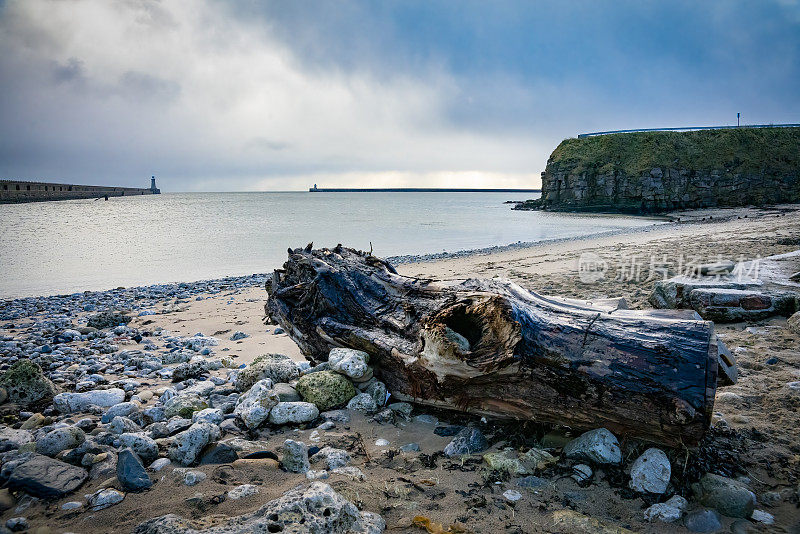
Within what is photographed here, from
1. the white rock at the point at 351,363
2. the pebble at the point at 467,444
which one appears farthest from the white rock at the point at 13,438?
the pebble at the point at 467,444

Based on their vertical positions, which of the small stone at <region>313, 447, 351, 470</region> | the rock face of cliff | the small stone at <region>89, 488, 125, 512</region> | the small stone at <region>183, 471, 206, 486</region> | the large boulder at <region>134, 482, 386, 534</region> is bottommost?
the small stone at <region>313, 447, 351, 470</region>

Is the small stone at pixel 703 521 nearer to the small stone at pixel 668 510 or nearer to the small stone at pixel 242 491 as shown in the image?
the small stone at pixel 668 510

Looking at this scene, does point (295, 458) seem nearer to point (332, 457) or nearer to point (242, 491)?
point (332, 457)

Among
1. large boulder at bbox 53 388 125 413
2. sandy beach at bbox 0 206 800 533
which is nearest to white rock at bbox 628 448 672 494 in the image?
sandy beach at bbox 0 206 800 533

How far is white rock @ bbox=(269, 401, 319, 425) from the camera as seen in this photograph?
327 centimetres

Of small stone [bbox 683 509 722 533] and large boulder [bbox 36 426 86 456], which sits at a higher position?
large boulder [bbox 36 426 86 456]

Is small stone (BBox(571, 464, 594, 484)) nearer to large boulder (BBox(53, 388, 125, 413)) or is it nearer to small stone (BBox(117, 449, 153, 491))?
small stone (BBox(117, 449, 153, 491))

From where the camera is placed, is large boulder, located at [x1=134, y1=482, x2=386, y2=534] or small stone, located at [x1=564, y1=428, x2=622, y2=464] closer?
large boulder, located at [x1=134, y1=482, x2=386, y2=534]

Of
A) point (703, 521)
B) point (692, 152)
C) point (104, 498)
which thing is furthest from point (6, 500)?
point (692, 152)

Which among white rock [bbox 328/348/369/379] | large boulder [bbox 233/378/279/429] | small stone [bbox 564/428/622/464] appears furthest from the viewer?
white rock [bbox 328/348/369/379]

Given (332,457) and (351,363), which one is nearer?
(332,457)

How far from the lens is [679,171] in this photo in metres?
47.8

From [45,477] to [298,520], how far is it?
1581 millimetres

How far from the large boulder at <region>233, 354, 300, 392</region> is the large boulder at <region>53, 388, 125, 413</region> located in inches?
38.2
